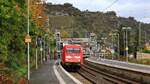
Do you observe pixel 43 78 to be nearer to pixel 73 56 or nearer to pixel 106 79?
pixel 106 79

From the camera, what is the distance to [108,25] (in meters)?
174

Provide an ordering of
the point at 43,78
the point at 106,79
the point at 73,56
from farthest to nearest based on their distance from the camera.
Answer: the point at 73,56 → the point at 106,79 → the point at 43,78

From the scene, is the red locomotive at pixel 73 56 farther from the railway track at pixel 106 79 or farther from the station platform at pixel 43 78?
the station platform at pixel 43 78

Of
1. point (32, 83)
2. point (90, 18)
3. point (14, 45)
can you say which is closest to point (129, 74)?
point (14, 45)

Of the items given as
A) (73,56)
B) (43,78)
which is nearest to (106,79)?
(43,78)

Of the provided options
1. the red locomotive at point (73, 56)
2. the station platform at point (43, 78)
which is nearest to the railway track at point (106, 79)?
the station platform at point (43, 78)

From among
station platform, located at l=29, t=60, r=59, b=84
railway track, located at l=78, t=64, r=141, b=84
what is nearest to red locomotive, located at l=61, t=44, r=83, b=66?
railway track, located at l=78, t=64, r=141, b=84

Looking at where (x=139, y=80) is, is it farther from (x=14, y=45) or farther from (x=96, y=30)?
(x=96, y=30)

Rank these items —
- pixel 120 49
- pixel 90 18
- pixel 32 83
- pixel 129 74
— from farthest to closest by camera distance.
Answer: pixel 90 18 < pixel 120 49 < pixel 129 74 < pixel 32 83

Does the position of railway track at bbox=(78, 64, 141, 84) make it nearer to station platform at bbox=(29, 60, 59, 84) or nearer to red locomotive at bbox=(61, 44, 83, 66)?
station platform at bbox=(29, 60, 59, 84)

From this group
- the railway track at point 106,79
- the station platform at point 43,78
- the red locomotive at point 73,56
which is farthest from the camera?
the red locomotive at point 73,56

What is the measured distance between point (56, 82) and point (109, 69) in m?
29.9

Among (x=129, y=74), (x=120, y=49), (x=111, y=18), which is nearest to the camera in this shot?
(x=129, y=74)

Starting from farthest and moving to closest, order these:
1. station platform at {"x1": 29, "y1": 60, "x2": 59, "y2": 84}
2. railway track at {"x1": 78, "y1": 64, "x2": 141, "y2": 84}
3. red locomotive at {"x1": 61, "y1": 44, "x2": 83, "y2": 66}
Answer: red locomotive at {"x1": 61, "y1": 44, "x2": 83, "y2": 66}, station platform at {"x1": 29, "y1": 60, "x2": 59, "y2": 84}, railway track at {"x1": 78, "y1": 64, "x2": 141, "y2": 84}
